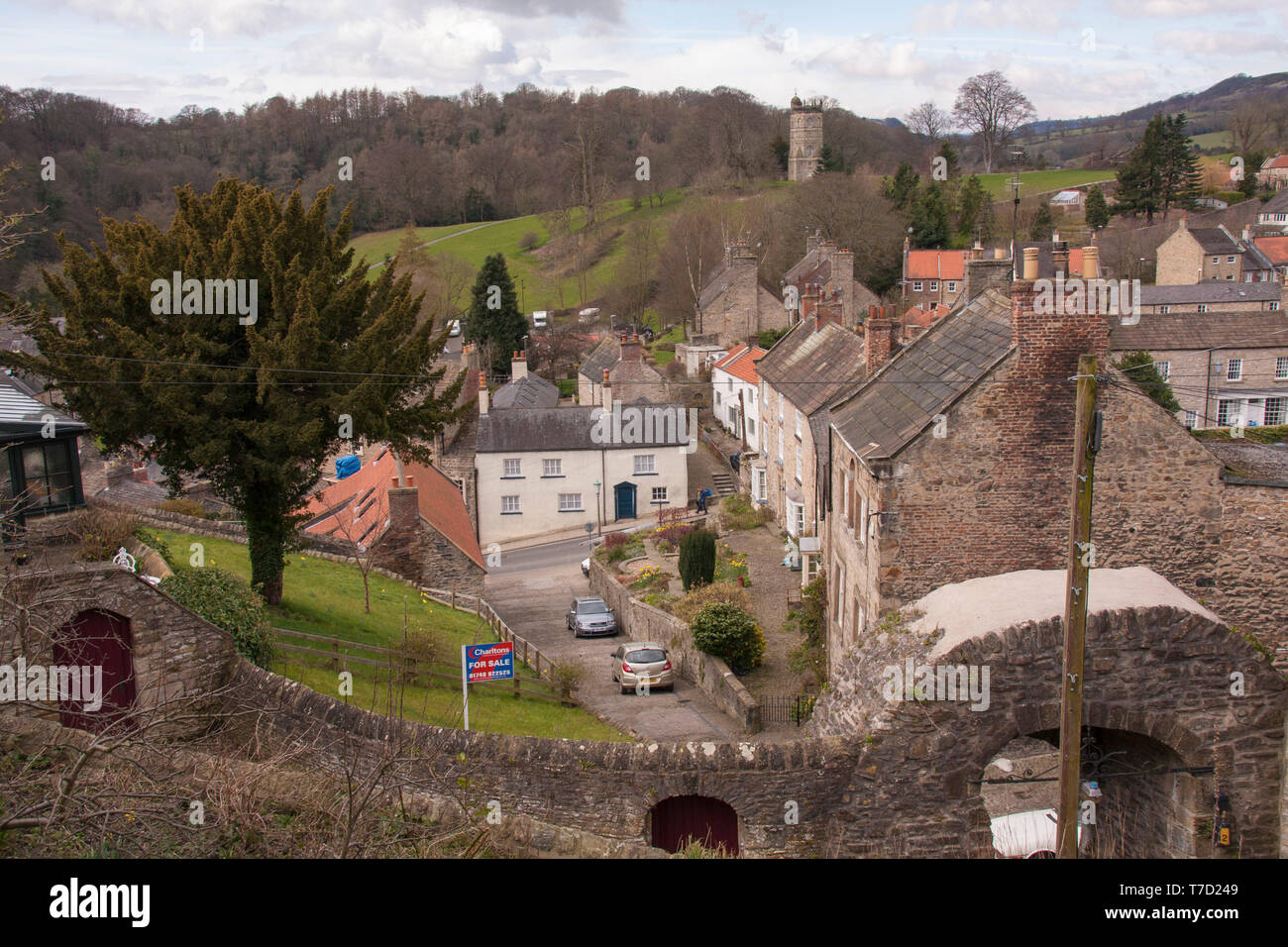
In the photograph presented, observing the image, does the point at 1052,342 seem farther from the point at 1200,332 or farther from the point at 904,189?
the point at 904,189

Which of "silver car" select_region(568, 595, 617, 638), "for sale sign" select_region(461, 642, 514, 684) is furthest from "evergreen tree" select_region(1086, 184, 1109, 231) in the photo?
"for sale sign" select_region(461, 642, 514, 684)

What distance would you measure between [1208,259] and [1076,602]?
2871 inches

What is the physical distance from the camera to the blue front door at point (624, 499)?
46250 millimetres

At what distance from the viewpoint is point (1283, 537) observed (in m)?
16.0

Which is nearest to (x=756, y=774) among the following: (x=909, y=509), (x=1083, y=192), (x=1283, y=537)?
(x=909, y=509)

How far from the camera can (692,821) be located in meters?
13.3

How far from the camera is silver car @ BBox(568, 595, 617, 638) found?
30.6 m

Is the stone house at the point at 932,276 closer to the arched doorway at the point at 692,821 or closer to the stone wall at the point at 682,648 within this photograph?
the stone wall at the point at 682,648

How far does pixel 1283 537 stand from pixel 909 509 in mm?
5755

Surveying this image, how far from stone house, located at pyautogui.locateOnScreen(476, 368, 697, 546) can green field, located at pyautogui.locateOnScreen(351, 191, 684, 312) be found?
4279cm

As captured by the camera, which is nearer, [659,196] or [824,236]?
[824,236]

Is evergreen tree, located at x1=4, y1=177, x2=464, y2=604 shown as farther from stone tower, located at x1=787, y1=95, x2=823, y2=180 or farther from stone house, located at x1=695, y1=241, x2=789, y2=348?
stone tower, located at x1=787, y1=95, x2=823, y2=180

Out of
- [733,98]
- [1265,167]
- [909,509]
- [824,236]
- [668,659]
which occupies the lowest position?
[668,659]

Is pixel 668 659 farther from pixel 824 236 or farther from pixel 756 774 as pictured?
pixel 824 236
